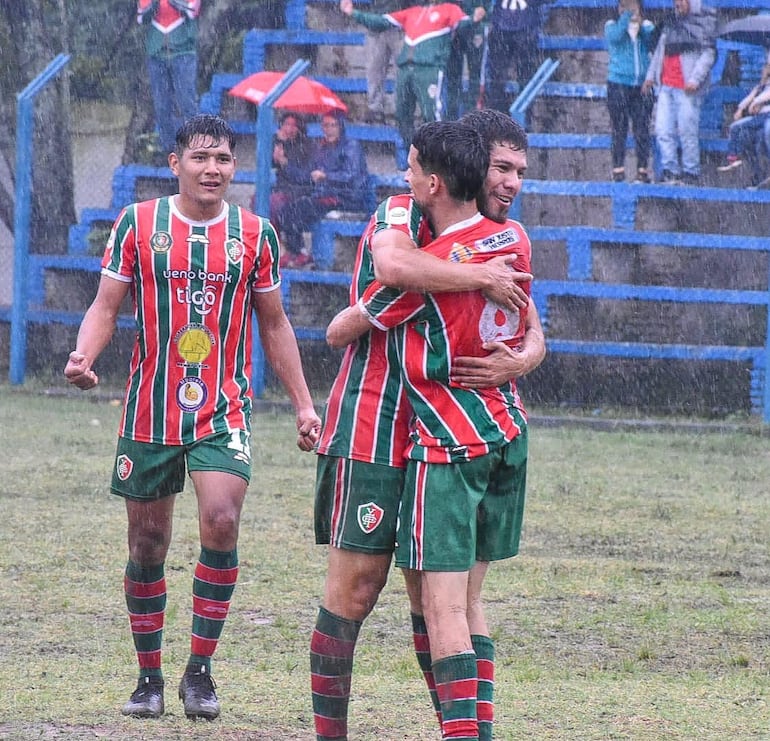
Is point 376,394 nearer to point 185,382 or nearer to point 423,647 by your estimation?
point 423,647

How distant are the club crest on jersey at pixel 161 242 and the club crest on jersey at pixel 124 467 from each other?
696 millimetres

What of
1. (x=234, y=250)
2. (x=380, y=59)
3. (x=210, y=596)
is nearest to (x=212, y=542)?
(x=210, y=596)

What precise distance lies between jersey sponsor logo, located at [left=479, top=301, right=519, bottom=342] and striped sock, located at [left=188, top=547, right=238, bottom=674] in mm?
1425

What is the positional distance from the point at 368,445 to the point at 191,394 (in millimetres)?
1108

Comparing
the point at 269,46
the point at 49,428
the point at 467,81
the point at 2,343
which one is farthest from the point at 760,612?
the point at 269,46

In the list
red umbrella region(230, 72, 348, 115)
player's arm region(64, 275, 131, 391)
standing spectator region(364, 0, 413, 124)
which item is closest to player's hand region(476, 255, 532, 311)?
player's arm region(64, 275, 131, 391)

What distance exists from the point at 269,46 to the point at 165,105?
2.71m

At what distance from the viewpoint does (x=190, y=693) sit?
4941mm

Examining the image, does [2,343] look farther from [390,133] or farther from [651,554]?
[651,554]

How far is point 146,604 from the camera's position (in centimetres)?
510

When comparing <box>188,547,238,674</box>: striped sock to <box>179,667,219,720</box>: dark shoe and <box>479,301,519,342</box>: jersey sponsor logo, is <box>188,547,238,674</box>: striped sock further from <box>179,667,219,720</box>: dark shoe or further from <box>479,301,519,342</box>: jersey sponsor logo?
<box>479,301,519,342</box>: jersey sponsor logo

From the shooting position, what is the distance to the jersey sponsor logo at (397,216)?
13.4ft

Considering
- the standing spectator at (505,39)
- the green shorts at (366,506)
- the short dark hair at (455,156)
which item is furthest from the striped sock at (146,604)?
the standing spectator at (505,39)

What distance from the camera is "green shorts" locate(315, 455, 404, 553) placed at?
412 centimetres
